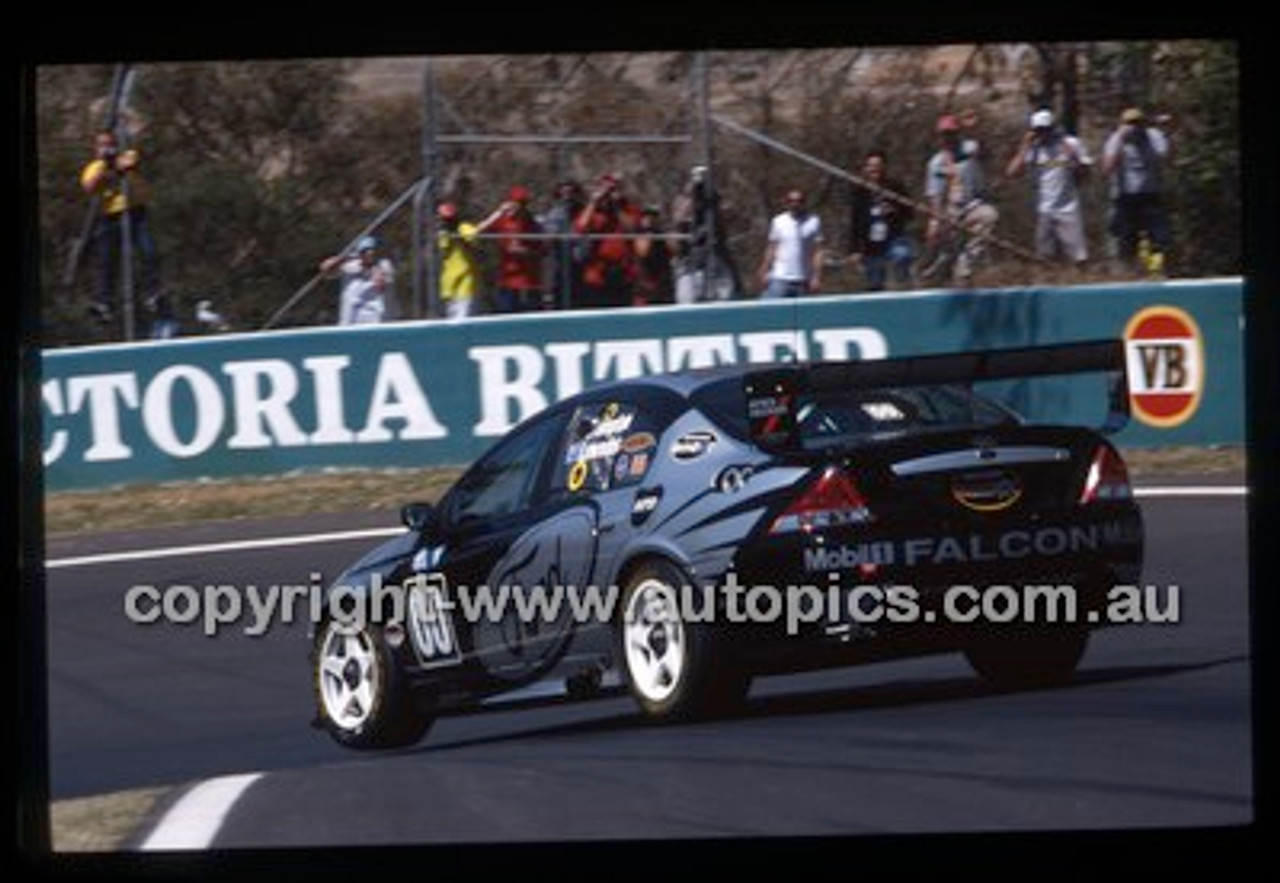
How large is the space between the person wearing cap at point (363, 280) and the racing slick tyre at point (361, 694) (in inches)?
38.1

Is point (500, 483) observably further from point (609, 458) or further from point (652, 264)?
point (652, 264)

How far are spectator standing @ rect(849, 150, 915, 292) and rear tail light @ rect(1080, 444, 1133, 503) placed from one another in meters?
0.81

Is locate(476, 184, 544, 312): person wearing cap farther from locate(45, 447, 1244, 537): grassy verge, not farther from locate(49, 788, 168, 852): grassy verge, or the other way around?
locate(49, 788, 168, 852): grassy verge

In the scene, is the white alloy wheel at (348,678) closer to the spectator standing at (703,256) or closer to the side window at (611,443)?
the side window at (611,443)

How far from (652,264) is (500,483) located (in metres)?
0.84

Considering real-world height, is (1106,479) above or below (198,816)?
above

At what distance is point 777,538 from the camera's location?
9.10 metres

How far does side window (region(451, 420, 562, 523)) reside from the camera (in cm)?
943

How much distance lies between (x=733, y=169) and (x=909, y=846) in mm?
2178

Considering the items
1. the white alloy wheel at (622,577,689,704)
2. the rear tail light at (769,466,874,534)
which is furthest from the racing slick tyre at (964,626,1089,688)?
the white alloy wheel at (622,577,689,704)

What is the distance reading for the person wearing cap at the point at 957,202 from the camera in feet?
30.9

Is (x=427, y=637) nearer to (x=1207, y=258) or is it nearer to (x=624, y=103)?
(x=624, y=103)

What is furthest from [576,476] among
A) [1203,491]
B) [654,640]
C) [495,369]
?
[1203,491]

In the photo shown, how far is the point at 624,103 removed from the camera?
930cm
